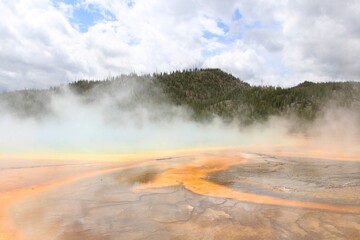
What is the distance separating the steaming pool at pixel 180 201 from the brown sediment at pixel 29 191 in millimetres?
12

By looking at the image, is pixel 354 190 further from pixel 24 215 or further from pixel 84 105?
pixel 84 105

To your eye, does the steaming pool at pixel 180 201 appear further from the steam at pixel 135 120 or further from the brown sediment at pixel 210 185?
the steam at pixel 135 120

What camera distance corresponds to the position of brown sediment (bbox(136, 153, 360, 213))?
5.27 metres

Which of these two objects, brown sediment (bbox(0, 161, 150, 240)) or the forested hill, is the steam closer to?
the forested hill

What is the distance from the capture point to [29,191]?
6.27 metres

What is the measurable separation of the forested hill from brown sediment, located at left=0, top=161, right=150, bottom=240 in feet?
79.9

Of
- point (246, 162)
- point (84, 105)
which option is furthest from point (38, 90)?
point (246, 162)

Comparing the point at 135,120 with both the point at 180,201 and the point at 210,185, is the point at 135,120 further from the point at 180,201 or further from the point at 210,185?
the point at 180,201

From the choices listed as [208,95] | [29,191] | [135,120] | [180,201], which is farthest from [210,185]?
[208,95]

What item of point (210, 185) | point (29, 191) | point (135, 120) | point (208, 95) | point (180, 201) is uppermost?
point (208, 95)

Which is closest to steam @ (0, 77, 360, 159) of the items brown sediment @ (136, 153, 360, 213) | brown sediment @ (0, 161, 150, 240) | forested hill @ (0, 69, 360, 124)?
forested hill @ (0, 69, 360, 124)

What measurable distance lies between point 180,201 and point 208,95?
157ft

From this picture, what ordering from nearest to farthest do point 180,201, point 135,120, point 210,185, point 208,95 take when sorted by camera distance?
point 180,201
point 210,185
point 135,120
point 208,95

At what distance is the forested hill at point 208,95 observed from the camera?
35.5 meters
